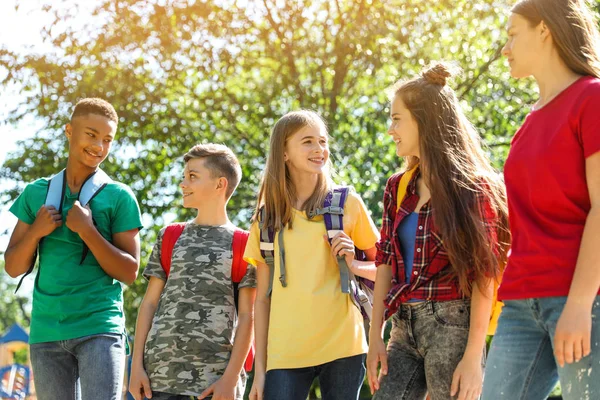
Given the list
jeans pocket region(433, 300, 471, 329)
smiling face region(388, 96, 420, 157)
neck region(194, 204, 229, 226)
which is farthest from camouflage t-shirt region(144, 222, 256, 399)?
jeans pocket region(433, 300, 471, 329)

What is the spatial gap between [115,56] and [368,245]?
8.01m

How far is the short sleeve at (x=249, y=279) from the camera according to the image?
4.48 m

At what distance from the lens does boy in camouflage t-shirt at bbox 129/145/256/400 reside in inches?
170

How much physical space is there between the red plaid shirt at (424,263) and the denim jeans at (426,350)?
4cm

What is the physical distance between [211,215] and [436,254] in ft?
5.20

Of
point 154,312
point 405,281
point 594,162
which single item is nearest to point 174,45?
point 154,312

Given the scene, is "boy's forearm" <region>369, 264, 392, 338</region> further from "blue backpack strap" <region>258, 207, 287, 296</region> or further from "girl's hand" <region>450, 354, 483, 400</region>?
"blue backpack strap" <region>258, 207, 287, 296</region>

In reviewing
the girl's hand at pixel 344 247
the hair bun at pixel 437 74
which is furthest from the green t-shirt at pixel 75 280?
the hair bun at pixel 437 74

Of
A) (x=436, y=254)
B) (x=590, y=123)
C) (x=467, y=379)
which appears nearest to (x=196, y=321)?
(x=436, y=254)

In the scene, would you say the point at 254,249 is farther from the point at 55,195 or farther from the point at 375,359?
the point at 55,195

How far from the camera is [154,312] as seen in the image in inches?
183

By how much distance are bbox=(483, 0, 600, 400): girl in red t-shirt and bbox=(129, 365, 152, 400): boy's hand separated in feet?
6.39

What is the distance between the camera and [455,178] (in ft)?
11.7

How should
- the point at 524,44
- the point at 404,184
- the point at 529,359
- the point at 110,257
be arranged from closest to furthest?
the point at 529,359, the point at 524,44, the point at 404,184, the point at 110,257
